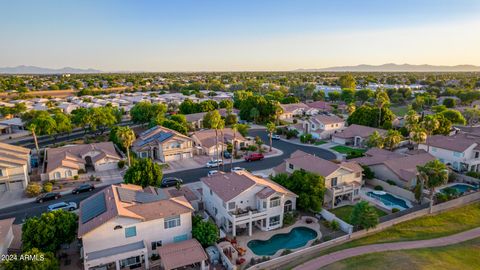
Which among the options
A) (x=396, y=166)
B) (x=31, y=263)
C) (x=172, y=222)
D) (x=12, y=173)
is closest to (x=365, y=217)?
(x=396, y=166)

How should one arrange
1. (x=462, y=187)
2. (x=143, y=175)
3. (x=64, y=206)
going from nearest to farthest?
(x=64, y=206) → (x=143, y=175) → (x=462, y=187)

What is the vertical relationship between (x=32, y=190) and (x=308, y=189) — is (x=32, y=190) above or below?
below

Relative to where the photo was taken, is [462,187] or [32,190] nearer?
[32,190]

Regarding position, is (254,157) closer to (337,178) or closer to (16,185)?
(337,178)

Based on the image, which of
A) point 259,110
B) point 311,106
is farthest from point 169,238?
point 311,106

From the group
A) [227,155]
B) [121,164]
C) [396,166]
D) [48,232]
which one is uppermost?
[48,232]

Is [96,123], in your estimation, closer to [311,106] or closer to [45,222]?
[45,222]

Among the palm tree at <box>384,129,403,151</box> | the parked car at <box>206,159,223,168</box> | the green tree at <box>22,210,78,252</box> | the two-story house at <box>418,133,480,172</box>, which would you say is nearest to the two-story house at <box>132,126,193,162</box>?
the parked car at <box>206,159,223,168</box>
